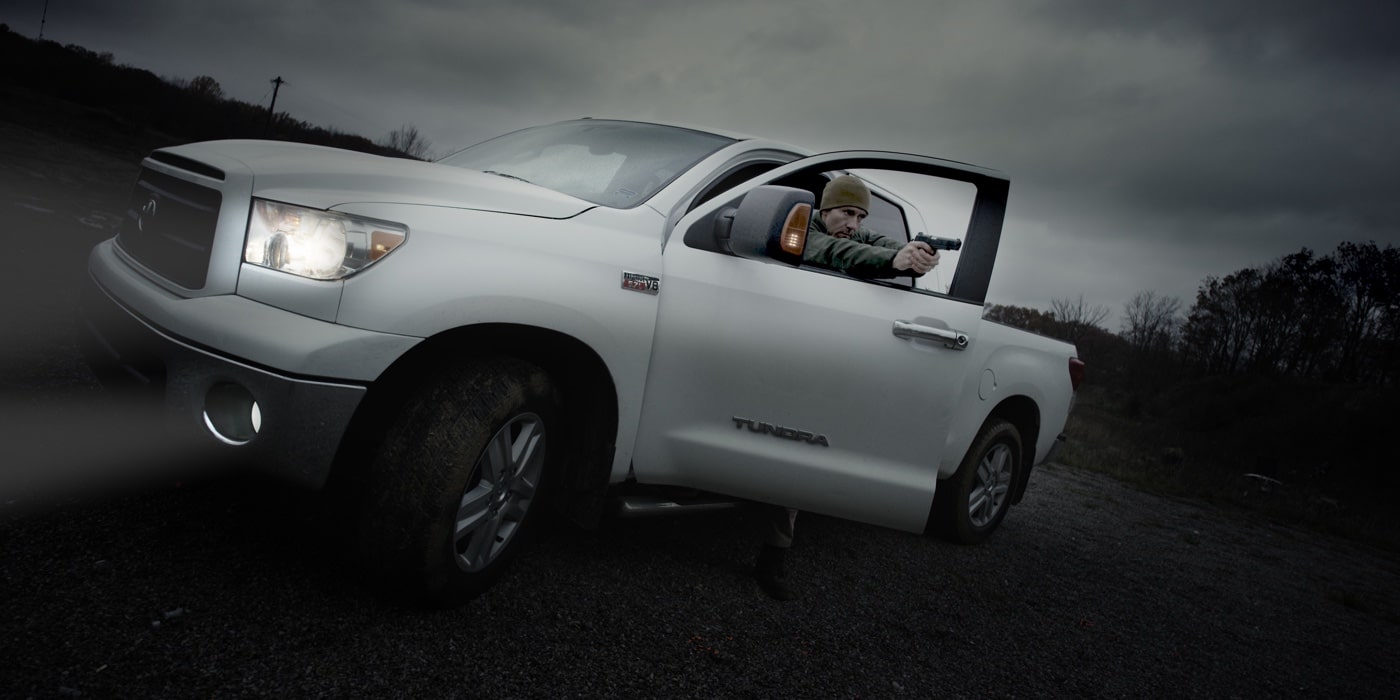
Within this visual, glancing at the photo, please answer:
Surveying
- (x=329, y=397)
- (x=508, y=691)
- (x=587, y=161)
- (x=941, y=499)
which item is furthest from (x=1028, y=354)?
(x=329, y=397)

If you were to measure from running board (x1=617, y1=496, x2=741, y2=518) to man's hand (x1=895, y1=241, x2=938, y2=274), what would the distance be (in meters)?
1.18

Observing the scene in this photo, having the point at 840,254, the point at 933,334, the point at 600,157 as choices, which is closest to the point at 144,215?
the point at 600,157

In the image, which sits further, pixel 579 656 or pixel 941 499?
pixel 941 499

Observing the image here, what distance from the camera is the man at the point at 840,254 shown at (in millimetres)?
2482

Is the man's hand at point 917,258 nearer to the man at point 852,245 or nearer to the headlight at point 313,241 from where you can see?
the man at point 852,245

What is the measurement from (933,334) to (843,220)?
0.59 meters

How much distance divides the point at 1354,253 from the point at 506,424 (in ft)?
148

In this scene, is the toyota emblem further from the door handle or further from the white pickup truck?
the door handle

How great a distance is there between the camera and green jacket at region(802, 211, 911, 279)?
265 centimetres

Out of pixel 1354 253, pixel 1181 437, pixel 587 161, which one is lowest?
pixel 1181 437

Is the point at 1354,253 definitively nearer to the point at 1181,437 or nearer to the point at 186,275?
the point at 1181,437

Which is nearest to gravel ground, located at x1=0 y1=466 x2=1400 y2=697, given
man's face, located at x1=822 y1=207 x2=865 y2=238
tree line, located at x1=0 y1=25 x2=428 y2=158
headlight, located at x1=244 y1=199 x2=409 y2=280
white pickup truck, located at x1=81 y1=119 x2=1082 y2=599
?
white pickup truck, located at x1=81 y1=119 x2=1082 y2=599

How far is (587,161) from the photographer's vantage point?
296cm

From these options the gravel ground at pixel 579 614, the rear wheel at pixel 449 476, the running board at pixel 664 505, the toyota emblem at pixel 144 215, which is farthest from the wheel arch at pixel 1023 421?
the toyota emblem at pixel 144 215
